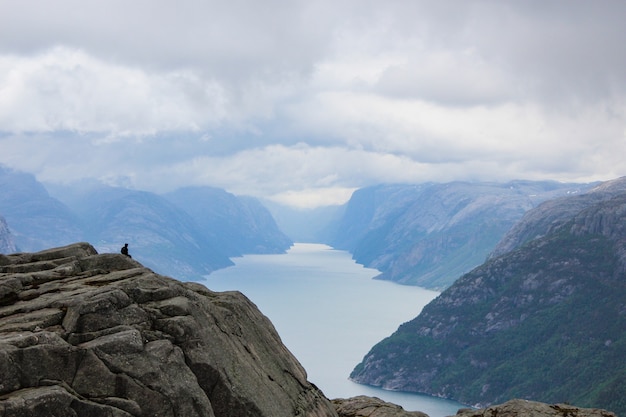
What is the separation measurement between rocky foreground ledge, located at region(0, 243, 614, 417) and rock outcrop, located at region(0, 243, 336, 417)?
0.05 meters

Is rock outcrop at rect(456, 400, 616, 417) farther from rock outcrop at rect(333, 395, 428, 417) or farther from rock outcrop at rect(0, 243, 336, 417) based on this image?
rock outcrop at rect(0, 243, 336, 417)

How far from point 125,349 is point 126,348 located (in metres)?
0.07

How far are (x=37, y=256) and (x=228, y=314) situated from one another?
45.9ft

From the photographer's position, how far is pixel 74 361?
30172 mm

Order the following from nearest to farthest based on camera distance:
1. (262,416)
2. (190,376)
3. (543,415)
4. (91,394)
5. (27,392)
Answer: (27,392)
(91,394)
(190,376)
(262,416)
(543,415)

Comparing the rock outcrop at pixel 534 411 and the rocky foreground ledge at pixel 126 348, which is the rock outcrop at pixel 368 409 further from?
the rocky foreground ledge at pixel 126 348

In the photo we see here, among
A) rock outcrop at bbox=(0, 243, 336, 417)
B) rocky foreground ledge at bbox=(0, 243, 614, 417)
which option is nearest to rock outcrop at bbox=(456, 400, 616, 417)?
rocky foreground ledge at bbox=(0, 243, 614, 417)

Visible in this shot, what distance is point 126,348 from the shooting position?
31.6 meters

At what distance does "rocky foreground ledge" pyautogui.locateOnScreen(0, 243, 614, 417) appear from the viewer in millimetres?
29031

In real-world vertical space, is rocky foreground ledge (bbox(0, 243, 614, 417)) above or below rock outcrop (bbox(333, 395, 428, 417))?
above

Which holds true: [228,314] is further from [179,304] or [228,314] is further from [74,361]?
[74,361]

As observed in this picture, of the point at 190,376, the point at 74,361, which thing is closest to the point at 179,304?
the point at 190,376

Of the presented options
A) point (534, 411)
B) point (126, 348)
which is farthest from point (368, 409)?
point (126, 348)

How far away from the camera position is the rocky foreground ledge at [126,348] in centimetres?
2903
